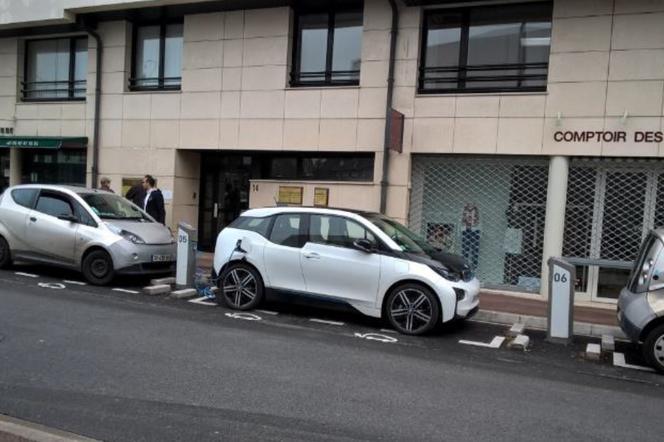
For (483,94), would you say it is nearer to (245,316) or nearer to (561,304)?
(561,304)

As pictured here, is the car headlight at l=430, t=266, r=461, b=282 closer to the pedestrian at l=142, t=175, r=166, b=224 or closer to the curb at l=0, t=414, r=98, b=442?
the curb at l=0, t=414, r=98, b=442

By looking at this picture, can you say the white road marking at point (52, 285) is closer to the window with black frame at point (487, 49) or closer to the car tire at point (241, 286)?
the car tire at point (241, 286)

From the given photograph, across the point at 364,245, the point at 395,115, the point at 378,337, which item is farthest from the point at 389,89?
the point at 378,337

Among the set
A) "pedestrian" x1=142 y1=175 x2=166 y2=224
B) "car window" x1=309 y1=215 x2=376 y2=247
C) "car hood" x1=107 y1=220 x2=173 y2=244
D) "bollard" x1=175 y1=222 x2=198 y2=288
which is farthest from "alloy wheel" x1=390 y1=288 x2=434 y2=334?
"pedestrian" x1=142 y1=175 x2=166 y2=224

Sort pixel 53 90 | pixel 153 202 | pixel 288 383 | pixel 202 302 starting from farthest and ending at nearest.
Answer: pixel 53 90 → pixel 153 202 → pixel 202 302 → pixel 288 383

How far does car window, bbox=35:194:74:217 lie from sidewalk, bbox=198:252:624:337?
695 cm

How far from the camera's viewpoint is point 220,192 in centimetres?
1484

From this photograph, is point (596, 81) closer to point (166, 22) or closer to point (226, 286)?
point (226, 286)

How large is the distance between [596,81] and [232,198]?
830 centimetres

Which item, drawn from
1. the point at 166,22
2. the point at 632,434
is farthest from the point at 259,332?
the point at 166,22

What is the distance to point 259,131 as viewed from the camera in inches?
517

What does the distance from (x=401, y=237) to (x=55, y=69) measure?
39.0ft

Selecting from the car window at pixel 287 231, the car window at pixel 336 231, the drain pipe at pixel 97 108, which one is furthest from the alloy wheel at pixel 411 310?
the drain pipe at pixel 97 108

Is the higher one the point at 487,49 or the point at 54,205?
the point at 487,49
